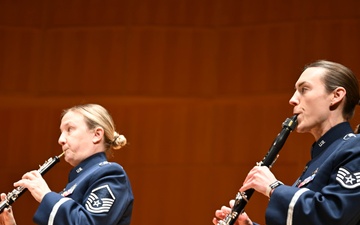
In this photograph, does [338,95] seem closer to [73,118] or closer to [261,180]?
[261,180]

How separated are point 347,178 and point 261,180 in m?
0.27

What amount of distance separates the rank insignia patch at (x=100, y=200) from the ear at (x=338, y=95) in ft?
2.88

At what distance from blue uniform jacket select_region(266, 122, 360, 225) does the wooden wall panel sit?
184cm

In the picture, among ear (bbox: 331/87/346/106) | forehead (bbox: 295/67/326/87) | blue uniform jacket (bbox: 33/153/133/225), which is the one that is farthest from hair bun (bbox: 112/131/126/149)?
ear (bbox: 331/87/346/106)

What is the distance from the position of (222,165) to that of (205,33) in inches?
34.1

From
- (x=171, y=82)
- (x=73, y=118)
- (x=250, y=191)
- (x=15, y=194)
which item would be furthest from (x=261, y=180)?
(x=171, y=82)

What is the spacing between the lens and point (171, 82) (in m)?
4.11

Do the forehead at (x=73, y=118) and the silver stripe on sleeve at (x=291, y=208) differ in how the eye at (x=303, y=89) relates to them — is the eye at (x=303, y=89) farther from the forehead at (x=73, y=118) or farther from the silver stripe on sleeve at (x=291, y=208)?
the forehead at (x=73, y=118)

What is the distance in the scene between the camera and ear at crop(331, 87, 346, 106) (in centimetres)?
214

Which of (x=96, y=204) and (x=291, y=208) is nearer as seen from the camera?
(x=291, y=208)

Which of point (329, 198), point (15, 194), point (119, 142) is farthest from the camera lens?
point (119, 142)

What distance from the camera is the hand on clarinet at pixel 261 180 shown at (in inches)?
78.7

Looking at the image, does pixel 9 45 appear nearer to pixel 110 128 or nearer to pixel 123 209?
pixel 110 128

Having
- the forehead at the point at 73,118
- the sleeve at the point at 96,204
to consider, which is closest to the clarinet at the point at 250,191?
the sleeve at the point at 96,204
